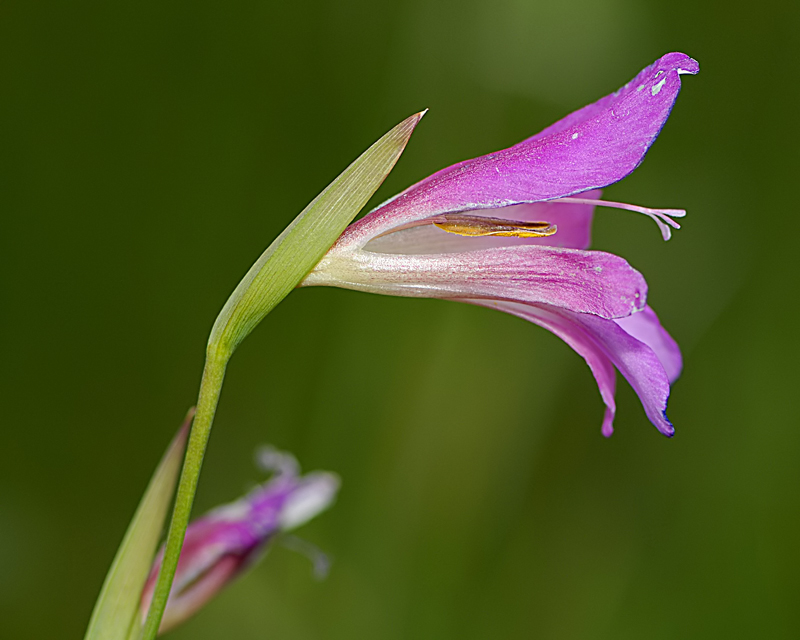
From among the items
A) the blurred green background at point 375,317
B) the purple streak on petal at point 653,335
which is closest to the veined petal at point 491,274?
the purple streak on petal at point 653,335

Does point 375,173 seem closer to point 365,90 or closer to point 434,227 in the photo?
point 434,227

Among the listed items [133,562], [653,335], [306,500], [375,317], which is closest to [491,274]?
[653,335]

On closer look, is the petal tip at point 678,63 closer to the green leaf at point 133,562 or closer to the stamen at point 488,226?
the stamen at point 488,226

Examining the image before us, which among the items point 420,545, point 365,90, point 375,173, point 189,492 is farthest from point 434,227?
point 365,90

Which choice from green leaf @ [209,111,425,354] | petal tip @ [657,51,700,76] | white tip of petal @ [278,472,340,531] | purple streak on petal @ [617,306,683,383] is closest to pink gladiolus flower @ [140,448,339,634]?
white tip of petal @ [278,472,340,531]

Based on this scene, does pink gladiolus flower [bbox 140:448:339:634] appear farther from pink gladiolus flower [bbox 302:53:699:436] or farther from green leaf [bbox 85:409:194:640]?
pink gladiolus flower [bbox 302:53:699:436]
